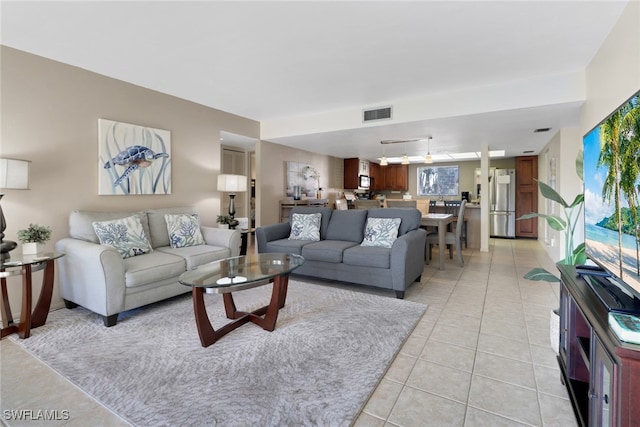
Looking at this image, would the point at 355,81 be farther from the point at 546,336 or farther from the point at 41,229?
the point at 41,229

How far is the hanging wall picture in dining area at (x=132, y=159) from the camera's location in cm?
341

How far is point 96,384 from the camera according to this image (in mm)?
1798

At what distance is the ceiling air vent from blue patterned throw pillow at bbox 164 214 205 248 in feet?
→ 9.34

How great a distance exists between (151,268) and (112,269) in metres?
0.31

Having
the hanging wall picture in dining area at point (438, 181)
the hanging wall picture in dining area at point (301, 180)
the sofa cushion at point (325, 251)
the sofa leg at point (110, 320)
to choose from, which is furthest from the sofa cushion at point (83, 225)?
the hanging wall picture in dining area at point (438, 181)

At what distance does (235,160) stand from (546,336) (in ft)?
18.5

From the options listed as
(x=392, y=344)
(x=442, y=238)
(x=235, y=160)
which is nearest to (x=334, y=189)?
(x=235, y=160)

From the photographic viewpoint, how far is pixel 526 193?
7660 millimetres

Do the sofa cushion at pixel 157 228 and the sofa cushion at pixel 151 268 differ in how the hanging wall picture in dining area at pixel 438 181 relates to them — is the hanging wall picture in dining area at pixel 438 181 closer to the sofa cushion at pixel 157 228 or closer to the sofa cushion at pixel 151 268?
the sofa cushion at pixel 157 228

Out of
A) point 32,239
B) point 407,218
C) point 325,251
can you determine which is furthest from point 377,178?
point 32,239

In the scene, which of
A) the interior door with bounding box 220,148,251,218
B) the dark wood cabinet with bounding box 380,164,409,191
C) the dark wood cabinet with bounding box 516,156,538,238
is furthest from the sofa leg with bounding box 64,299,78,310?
the dark wood cabinet with bounding box 516,156,538,238

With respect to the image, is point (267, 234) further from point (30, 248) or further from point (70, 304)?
point (30, 248)

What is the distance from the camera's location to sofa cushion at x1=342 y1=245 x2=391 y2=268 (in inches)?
130

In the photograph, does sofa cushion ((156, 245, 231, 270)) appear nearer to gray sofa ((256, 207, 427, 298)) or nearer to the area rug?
the area rug
